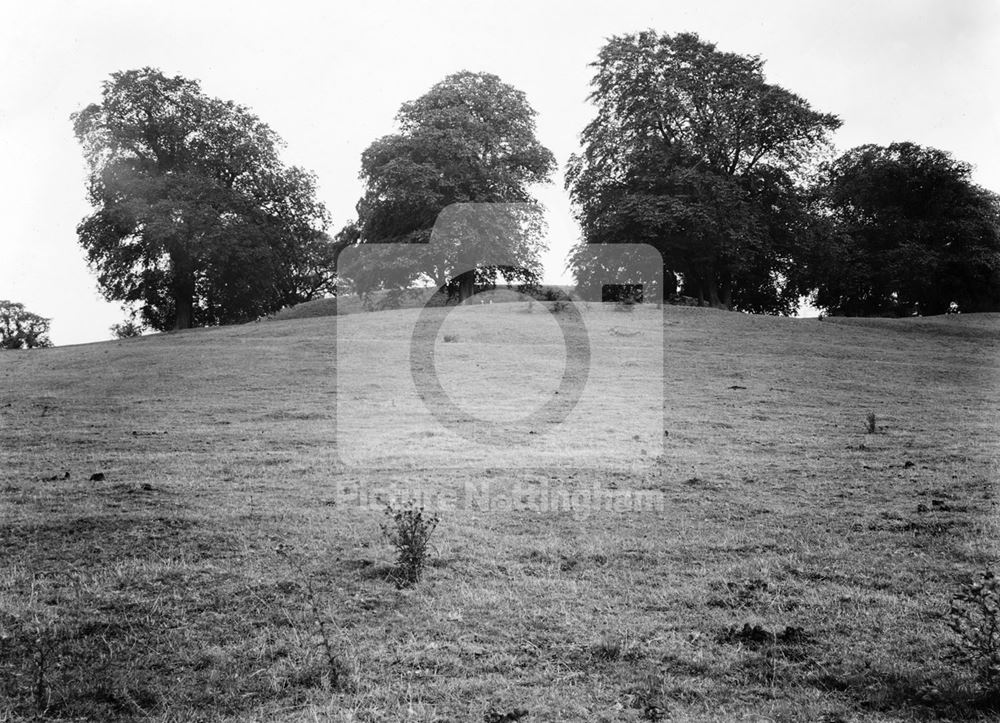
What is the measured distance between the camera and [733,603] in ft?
21.9

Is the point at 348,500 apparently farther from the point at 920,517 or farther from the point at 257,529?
the point at 920,517

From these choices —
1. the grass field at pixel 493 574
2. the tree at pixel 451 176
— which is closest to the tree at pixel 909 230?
the tree at pixel 451 176

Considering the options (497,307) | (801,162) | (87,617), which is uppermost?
(801,162)

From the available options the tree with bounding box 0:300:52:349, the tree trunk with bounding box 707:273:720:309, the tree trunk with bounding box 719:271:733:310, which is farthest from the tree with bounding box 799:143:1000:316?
the tree with bounding box 0:300:52:349

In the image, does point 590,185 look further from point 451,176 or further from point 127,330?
point 127,330

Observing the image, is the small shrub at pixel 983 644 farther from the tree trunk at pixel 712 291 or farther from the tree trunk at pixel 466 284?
the tree trunk at pixel 466 284

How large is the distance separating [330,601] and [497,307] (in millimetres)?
32983

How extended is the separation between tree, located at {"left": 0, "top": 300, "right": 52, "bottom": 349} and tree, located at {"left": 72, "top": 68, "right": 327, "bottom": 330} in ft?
78.9

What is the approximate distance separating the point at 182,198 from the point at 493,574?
39640 millimetres

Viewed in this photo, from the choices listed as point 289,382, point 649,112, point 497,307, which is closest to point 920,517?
point 289,382

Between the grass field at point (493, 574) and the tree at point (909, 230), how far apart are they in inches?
1239

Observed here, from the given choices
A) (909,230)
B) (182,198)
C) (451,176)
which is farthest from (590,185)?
(182,198)

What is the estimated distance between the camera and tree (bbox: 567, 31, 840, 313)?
4016cm

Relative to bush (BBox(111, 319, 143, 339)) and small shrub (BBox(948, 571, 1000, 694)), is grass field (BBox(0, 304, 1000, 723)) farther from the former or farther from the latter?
bush (BBox(111, 319, 143, 339))
